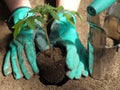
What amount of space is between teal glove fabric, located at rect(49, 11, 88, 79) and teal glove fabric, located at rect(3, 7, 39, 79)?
109 millimetres

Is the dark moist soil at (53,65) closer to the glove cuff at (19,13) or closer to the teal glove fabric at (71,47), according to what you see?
the teal glove fabric at (71,47)

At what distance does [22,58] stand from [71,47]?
0.74ft

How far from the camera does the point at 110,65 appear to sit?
1.41 m

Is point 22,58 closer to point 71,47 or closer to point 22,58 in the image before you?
point 22,58

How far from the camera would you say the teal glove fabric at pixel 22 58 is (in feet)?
4.48

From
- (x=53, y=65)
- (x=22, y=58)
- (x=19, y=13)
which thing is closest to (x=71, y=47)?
(x=53, y=65)

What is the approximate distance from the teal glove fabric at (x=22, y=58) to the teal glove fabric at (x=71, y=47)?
4.3 inches

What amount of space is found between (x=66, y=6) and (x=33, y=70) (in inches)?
15.0

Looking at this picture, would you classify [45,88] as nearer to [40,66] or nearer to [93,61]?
[40,66]

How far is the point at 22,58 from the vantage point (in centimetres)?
138

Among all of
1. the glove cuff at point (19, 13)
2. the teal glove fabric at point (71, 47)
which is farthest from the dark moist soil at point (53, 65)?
the glove cuff at point (19, 13)

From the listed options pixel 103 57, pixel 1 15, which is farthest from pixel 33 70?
pixel 1 15

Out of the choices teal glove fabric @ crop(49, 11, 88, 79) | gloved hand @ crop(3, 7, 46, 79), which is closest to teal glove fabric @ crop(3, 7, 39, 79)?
gloved hand @ crop(3, 7, 46, 79)

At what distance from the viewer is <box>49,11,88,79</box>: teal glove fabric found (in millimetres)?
1334
